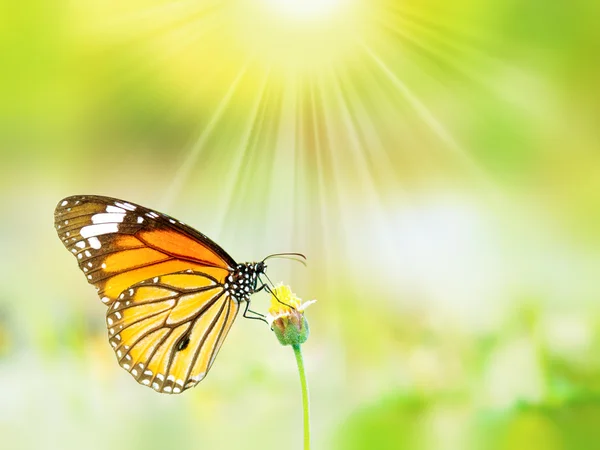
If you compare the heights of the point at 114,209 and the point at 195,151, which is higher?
the point at 195,151

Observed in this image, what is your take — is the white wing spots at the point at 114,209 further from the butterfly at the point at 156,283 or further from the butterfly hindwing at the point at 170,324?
the butterfly hindwing at the point at 170,324

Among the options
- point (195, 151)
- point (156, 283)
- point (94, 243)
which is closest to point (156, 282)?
point (156, 283)

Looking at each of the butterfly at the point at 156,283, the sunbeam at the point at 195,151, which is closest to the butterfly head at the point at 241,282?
the butterfly at the point at 156,283

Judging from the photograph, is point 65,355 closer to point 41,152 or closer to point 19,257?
point 19,257

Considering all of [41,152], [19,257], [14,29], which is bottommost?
[19,257]

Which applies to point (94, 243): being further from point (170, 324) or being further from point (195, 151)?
point (195, 151)

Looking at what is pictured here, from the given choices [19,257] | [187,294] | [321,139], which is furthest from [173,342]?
[19,257]

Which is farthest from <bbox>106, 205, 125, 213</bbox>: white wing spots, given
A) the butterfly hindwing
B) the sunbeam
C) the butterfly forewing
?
the sunbeam

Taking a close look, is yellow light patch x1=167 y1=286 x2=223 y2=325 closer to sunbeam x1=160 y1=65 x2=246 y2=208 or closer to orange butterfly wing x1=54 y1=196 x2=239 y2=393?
orange butterfly wing x1=54 y1=196 x2=239 y2=393
